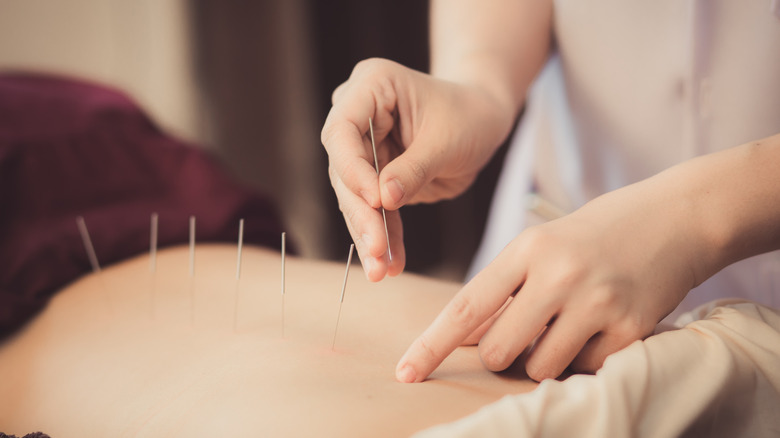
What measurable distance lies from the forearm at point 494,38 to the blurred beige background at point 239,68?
55 centimetres

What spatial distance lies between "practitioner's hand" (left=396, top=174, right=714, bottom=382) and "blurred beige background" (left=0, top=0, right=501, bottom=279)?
0.94 m

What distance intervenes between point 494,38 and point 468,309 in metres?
0.57

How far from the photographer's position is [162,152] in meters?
1.41

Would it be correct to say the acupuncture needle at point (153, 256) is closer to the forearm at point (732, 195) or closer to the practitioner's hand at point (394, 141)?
the practitioner's hand at point (394, 141)

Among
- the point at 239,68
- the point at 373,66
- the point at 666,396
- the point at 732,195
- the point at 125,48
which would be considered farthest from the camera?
the point at 125,48

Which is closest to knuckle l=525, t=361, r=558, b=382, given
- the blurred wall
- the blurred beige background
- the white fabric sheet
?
the white fabric sheet

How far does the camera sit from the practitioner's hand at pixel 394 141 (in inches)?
26.5

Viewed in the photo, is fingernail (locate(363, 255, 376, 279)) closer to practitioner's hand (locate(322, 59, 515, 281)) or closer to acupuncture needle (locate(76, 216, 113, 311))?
practitioner's hand (locate(322, 59, 515, 281))

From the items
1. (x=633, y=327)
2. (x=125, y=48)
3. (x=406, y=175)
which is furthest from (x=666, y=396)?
(x=125, y=48)

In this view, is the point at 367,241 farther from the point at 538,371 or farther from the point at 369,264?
the point at 538,371

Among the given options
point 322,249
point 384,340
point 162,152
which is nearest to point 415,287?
point 384,340

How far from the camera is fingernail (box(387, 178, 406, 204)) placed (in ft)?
2.18

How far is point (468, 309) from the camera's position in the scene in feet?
2.11

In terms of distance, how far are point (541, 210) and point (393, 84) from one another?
16.1 inches
